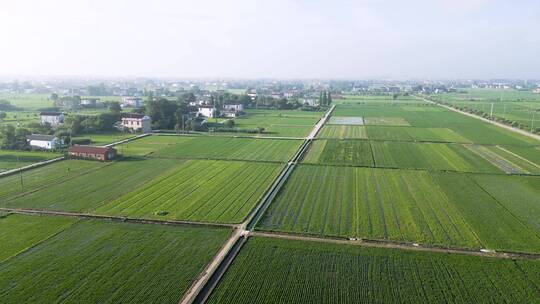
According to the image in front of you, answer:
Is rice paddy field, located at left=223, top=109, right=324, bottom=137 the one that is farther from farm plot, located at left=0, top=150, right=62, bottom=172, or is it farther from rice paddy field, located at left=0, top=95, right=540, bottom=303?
farm plot, located at left=0, top=150, right=62, bottom=172

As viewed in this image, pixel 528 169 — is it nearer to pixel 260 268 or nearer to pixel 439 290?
pixel 439 290

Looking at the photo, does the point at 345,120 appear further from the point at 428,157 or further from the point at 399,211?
the point at 399,211

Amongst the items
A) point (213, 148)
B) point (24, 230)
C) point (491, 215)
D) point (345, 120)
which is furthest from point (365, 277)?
point (345, 120)

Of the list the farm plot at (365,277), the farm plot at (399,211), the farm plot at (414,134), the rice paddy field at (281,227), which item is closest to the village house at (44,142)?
the rice paddy field at (281,227)

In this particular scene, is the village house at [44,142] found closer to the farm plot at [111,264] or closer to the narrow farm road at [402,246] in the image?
the farm plot at [111,264]

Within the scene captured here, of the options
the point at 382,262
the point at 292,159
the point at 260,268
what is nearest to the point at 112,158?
the point at 292,159

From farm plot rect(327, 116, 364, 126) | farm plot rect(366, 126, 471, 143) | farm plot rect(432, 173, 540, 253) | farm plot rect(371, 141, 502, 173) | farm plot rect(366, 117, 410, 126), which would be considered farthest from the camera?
farm plot rect(327, 116, 364, 126)

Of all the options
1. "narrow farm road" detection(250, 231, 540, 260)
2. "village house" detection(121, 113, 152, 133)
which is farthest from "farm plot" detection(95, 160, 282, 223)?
"village house" detection(121, 113, 152, 133)

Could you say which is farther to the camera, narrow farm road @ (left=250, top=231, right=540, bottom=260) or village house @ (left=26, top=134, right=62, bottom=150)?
village house @ (left=26, top=134, right=62, bottom=150)
